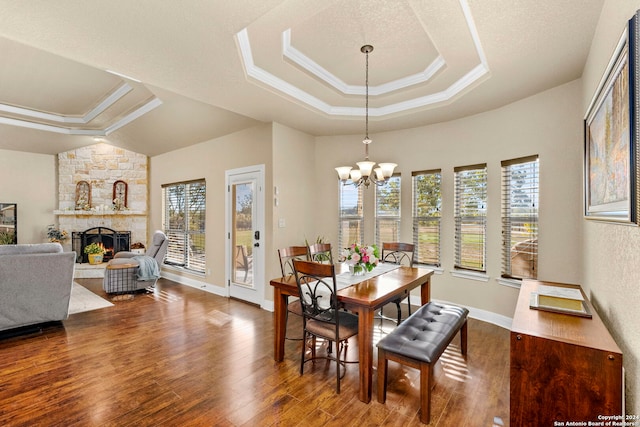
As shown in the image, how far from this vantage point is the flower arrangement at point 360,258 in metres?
2.88

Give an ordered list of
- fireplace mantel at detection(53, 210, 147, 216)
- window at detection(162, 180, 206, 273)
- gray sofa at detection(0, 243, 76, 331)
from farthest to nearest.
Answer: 1. fireplace mantel at detection(53, 210, 147, 216)
2. window at detection(162, 180, 206, 273)
3. gray sofa at detection(0, 243, 76, 331)

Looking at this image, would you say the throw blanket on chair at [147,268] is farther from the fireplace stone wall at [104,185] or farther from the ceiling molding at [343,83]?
the ceiling molding at [343,83]

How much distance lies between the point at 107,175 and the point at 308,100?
623 centimetres

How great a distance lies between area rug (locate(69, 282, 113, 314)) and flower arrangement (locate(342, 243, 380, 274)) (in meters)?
3.97

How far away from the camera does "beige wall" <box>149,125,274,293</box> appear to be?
4.39m

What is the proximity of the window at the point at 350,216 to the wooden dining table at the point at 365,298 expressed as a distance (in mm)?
1550

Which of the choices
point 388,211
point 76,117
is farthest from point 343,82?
point 76,117

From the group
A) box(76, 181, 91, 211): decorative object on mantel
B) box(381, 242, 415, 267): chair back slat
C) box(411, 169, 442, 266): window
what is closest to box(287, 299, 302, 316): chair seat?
box(381, 242, 415, 267): chair back slat

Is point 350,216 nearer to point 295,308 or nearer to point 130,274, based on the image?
point 295,308

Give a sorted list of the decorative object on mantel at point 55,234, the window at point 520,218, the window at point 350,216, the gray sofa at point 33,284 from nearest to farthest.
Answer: the gray sofa at point 33,284
the window at point 520,218
the window at point 350,216
the decorative object on mantel at point 55,234

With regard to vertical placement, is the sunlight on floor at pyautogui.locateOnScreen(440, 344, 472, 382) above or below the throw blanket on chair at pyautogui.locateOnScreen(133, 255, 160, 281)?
below

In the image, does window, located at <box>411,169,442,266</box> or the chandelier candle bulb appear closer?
the chandelier candle bulb

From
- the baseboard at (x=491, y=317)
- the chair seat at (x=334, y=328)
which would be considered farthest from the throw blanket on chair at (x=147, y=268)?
the baseboard at (x=491, y=317)

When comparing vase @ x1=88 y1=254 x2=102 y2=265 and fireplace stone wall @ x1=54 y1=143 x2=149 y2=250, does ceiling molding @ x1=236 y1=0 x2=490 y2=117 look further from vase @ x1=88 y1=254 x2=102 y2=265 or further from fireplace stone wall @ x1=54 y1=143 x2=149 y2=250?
vase @ x1=88 y1=254 x2=102 y2=265
